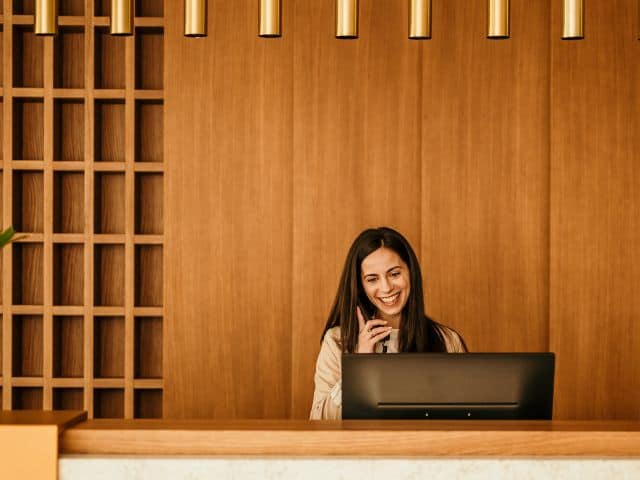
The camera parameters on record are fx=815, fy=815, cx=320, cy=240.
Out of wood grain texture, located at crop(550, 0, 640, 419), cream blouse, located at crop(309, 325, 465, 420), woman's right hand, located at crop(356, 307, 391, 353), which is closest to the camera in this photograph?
cream blouse, located at crop(309, 325, 465, 420)

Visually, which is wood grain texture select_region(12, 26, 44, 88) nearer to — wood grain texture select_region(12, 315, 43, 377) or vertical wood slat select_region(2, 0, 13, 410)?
vertical wood slat select_region(2, 0, 13, 410)

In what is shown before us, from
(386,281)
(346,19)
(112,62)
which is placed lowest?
(386,281)

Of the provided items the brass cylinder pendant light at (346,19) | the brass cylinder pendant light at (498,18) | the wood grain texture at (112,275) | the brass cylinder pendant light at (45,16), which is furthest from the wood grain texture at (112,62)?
the brass cylinder pendant light at (498,18)

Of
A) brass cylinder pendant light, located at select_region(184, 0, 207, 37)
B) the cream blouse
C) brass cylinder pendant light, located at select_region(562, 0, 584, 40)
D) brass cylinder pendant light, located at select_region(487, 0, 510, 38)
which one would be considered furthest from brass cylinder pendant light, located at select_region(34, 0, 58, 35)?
the cream blouse

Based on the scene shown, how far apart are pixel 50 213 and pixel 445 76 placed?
6.11 feet

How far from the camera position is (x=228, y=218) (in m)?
3.64

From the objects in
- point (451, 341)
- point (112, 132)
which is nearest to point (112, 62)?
point (112, 132)

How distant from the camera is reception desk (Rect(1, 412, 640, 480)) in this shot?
145cm

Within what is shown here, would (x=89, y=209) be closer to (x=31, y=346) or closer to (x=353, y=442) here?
(x=31, y=346)

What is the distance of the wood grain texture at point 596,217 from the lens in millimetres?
3594

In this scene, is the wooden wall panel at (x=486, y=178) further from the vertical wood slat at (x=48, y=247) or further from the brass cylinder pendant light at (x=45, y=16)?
the brass cylinder pendant light at (x=45, y=16)

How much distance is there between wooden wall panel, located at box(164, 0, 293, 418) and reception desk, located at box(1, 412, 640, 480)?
2.10 m

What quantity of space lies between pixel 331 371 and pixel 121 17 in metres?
1.43

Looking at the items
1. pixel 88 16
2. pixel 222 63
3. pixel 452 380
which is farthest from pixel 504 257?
pixel 88 16
